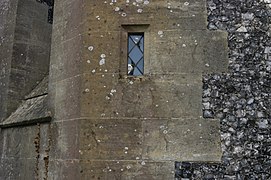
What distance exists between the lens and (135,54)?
5723 millimetres

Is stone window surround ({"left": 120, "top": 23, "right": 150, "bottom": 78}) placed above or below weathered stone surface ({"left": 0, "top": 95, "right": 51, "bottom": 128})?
above

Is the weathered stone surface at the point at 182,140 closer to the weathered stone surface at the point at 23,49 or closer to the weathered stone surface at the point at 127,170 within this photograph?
the weathered stone surface at the point at 127,170

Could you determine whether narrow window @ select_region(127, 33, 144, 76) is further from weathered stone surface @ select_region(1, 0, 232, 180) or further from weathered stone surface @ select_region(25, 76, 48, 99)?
weathered stone surface @ select_region(25, 76, 48, 99)

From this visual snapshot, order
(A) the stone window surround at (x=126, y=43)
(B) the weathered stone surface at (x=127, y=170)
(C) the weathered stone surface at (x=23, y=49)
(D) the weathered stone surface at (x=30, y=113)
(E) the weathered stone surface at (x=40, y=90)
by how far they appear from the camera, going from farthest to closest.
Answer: (C) the weathered stone surface at (x=23, y=49), (E) the weathered stone surface at (x=40, y=90), (D) the weathered stone surface at (x=30, y=113), (A) the stone window surround at (x=126, y=43), (B) the weathered stone surface at (x=127, y=170)

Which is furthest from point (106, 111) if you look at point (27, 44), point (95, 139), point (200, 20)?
point (27, 44)

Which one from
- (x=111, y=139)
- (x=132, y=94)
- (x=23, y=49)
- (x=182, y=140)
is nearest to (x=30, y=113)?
(x=23, y=49)

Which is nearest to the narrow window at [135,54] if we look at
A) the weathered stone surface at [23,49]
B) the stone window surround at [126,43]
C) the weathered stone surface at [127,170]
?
the stone window surround at [126,43]

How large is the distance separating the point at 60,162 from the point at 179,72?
7.85 feet

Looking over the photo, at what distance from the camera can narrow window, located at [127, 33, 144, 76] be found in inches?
223

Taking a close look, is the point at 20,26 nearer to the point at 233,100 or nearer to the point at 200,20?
the point at 200,20

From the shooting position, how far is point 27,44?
873cm

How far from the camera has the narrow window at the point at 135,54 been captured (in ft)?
18.6

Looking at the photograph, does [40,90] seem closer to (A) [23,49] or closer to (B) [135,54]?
(A) [23,49]

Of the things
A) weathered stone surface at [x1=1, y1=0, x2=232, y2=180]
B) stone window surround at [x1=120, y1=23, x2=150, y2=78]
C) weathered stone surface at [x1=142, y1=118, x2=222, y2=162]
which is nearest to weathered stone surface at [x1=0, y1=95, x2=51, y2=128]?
weathered stone surface at [x1=1, y1=0, x2=232, y2=180]
